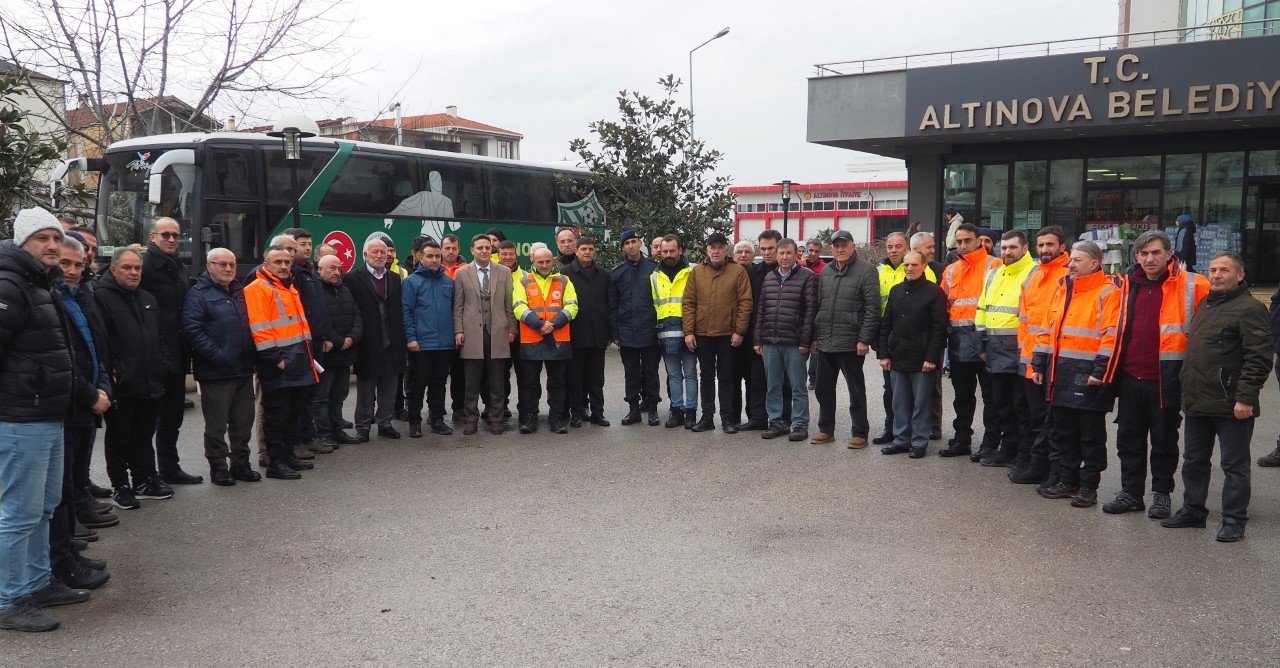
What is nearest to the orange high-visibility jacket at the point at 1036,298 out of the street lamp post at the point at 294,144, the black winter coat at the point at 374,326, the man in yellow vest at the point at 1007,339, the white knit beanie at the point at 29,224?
the man in yellow vest at the point at 1007,339

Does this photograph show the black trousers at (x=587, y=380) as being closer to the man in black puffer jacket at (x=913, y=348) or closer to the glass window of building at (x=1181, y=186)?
the man in black puffer jacket at (x=913, y=348)

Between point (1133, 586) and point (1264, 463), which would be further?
point (1264, 463)

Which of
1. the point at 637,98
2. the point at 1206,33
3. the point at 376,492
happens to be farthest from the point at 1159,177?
the point at 376,492

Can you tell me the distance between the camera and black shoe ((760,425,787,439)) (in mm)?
8945

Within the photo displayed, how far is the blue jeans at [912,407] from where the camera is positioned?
807 cm

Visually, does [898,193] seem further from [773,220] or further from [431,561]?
[431,561]

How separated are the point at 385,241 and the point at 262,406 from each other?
2.20m

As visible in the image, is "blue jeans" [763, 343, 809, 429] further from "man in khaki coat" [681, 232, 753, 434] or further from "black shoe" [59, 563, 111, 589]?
"black shoe" [59, 563, 111, 589]

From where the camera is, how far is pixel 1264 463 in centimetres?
773

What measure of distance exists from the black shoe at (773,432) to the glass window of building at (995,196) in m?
14.5

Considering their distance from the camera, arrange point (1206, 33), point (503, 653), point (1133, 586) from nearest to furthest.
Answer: point (503, 653) → point (1133, 586) → point (1206, 33)

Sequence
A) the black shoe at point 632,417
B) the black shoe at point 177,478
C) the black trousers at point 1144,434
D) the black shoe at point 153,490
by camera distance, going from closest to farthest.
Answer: the black trousers at point 1144,434
the black shoe at point 153,490
the black shoe at point 177,478
the black shoe at point 632,417

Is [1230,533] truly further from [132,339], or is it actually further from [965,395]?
[132,339]

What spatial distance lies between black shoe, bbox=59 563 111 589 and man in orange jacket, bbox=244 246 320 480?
7.96 feet
